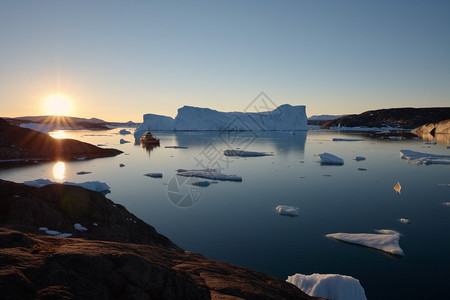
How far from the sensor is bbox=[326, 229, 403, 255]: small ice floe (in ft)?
33.0

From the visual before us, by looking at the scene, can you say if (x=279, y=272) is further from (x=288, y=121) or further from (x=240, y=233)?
(x=288, y=121)

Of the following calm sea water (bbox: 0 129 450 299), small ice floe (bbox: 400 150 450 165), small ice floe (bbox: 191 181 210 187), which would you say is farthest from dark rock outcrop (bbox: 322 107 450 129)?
small ice floe (bbox: 191 181 210 187)

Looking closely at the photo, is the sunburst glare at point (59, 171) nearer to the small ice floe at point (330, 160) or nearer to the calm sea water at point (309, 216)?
the calm sea water at point (309, 216)

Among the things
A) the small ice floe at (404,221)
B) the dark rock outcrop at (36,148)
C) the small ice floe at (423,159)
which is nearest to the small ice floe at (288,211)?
the small ice floe at (404,221)

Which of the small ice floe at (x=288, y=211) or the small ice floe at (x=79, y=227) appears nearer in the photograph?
the small ice floe at (x=79, y=227)

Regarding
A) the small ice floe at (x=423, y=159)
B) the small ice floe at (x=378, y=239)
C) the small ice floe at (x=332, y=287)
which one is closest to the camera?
the small ice floe at (x=332, y=287)

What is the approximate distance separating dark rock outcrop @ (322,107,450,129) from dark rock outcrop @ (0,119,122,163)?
122 m

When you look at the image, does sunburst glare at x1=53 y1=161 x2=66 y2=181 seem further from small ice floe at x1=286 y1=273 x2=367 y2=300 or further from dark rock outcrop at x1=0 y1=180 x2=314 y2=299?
small ice floe at x1=286 y1=273 x2=367 y2=300

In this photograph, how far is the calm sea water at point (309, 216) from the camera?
901 centimetres

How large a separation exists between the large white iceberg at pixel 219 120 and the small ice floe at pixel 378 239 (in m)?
81.6

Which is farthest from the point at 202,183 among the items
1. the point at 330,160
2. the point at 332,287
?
the point at 330,160

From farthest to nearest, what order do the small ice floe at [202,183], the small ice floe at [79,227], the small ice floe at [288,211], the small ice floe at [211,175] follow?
the small ice floe at [211,175], the small ice floe at [202,183], the small ice floe at [288,211], the small ice floe at [79,227]

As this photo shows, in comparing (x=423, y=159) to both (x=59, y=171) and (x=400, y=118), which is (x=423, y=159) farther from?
(x=400, y=118)

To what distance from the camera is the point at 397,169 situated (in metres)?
26.4
